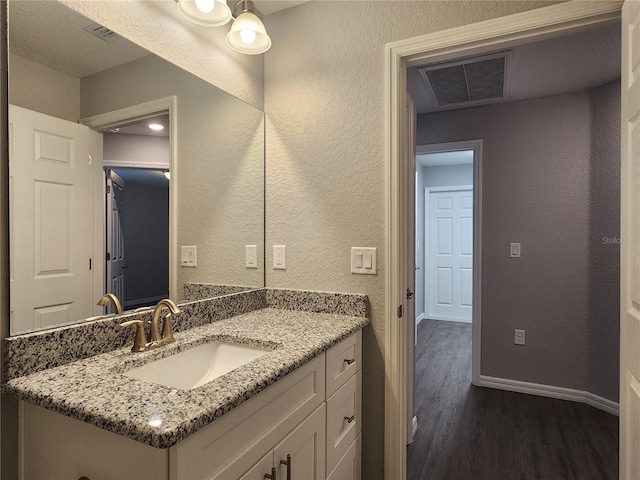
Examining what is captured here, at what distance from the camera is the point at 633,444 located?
1122mm

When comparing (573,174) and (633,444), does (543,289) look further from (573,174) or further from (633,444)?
(633,444)

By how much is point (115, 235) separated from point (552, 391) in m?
3.23

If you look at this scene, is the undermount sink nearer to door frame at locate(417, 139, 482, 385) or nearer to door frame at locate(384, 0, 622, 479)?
door frame at locate(384, 0, 622, 479)

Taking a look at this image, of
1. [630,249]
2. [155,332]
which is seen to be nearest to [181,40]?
[155,332]

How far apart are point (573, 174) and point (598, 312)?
3.43 ft

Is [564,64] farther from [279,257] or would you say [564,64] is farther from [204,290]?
[204,290]

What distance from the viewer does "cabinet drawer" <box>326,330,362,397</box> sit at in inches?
51.4

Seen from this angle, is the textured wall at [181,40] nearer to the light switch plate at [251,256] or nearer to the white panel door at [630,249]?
the light switch plate at [251,256]

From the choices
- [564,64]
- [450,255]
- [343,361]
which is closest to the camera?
[343,361]

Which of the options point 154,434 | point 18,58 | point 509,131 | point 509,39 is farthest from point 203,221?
point 509,131

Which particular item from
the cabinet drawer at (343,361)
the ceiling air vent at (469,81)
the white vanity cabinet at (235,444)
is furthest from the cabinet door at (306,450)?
the ceiling air vent at (469,81)

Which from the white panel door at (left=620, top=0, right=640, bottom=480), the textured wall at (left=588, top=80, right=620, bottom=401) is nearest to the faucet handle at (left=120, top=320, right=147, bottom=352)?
the white panel door at (left=620, top=0, right=640, bottom=480)

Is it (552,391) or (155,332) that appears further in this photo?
(552,391)

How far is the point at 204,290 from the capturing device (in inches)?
62.0
